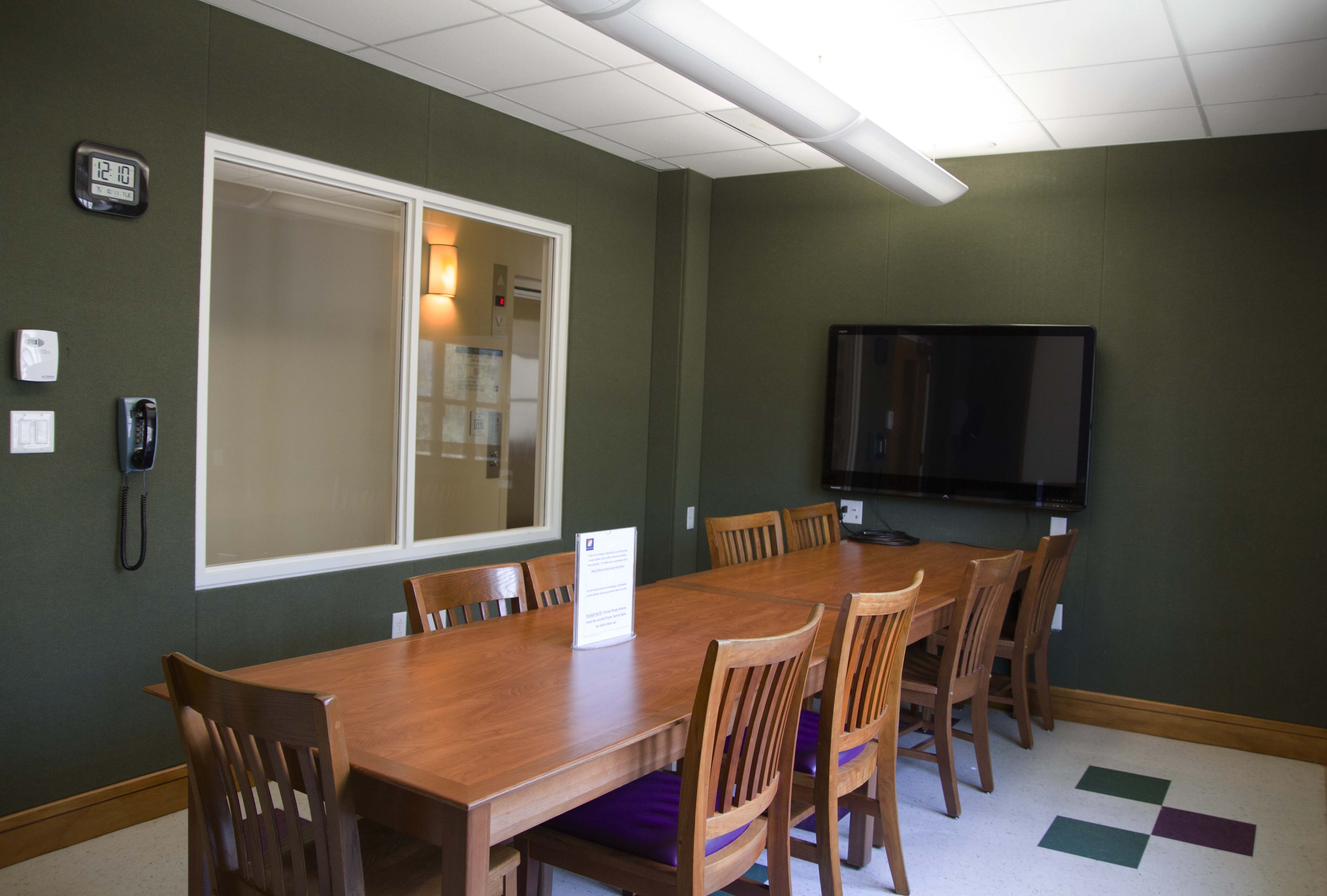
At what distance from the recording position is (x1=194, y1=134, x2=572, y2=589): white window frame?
338cm

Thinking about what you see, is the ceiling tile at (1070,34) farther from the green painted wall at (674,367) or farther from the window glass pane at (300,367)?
the window glass pane at (300,367)

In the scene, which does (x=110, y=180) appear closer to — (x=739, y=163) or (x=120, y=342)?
(x=120, y=342)

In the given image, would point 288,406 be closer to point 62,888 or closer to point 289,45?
point 289,45

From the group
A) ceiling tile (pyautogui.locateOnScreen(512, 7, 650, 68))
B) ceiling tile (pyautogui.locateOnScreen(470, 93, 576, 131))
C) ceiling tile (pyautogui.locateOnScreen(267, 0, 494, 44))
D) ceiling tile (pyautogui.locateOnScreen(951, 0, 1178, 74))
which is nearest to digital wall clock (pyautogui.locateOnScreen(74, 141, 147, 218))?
ceiling tile (pyautogui.locateOnScreen(267, 0, 494, 44))

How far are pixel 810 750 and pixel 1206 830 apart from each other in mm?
1785

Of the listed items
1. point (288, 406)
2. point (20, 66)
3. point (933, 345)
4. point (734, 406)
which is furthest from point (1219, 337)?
point (20, 66)

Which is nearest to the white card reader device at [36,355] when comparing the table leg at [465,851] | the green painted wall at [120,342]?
the green painted wall at [120,342]

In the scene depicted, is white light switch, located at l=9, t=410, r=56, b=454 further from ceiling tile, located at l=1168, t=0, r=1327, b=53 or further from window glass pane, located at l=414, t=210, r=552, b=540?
ceiling tile, located at l=1168, t=0, r=1327, b=53

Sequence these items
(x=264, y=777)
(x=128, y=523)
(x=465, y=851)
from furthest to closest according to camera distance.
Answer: (x=128, y=523) → (x=264, y=777) → (x=465, y=851)

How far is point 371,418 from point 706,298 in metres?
2.27

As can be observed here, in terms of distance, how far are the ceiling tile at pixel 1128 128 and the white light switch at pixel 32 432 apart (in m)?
4.02

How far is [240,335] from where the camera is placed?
3.67m

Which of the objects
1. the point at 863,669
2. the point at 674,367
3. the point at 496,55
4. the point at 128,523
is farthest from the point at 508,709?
the point at 674,367

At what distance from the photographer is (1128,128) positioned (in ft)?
13.9
